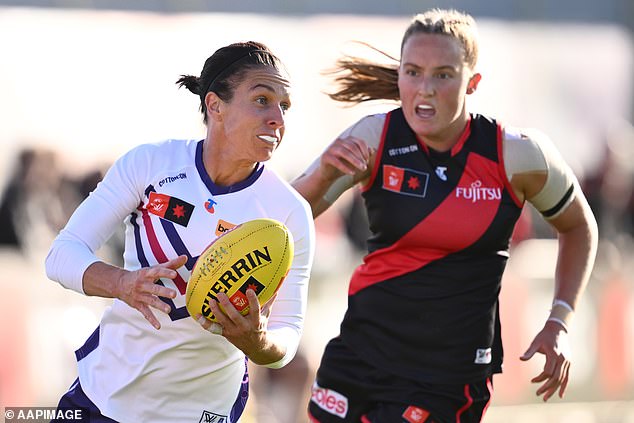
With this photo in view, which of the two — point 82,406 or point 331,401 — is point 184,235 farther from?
point 331,401

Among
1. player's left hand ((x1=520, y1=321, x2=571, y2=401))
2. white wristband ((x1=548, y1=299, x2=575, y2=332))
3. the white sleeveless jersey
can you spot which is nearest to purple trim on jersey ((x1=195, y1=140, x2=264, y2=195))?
the white sleeveless jersey

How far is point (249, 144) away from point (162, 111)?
4.69m

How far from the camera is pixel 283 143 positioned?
9055mm

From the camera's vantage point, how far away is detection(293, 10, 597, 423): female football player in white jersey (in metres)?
4.85

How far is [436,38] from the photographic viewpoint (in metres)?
4.86

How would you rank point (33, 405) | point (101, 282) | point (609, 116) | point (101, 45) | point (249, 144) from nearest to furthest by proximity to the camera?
1. point (101, 282)
2. point (249, 144)
3. point (33, 405)
4. point (101, 45)
5. point (609, 116)

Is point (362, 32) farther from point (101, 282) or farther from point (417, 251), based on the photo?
point (101, 282)

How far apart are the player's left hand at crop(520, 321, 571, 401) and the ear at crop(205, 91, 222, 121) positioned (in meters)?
1.65

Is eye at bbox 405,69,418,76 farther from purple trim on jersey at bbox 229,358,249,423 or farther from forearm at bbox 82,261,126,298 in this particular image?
forearm at bbox 82,261,126,298

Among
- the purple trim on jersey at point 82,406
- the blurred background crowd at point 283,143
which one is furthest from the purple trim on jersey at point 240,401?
the blurred background crowd at point 283,143

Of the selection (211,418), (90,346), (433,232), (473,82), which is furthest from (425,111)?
(90,346)

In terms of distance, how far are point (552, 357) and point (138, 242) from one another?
72.9 inches

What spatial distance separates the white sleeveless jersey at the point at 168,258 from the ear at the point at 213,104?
188 mm

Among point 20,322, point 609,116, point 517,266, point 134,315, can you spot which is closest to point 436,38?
point 134,315
